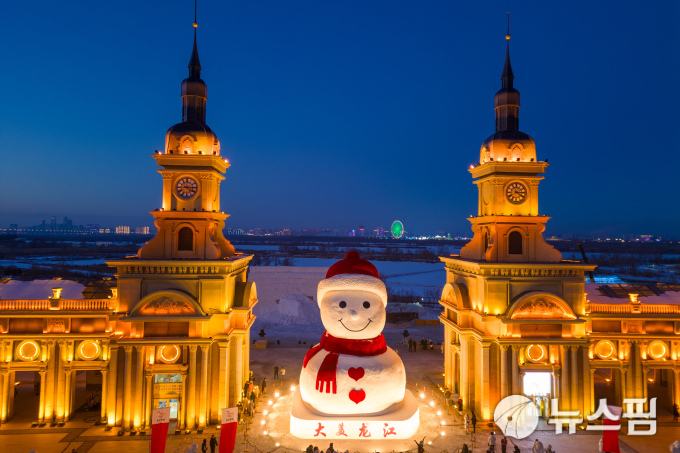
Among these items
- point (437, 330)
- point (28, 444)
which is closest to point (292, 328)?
point (437, 330)

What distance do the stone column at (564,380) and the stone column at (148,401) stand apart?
721 inches

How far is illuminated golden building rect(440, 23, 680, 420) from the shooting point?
19047 mm

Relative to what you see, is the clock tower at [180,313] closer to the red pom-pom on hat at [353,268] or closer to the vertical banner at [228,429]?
the vertical banner at [228,429]

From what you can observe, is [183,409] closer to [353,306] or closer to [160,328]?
[160,328]

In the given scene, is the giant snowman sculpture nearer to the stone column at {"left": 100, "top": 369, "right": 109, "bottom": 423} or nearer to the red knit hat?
the red knit hat

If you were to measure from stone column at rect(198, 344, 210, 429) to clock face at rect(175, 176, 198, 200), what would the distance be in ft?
22.6

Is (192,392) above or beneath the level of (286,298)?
beneath

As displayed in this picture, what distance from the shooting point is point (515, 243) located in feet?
66.3

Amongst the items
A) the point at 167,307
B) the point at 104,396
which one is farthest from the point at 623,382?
the point at 104,396

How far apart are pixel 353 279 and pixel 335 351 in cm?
299

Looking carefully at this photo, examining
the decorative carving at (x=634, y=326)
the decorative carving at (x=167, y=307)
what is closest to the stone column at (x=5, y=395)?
the decorative carving at (x=167, y=307)

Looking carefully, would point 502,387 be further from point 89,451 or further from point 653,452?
point 89,451

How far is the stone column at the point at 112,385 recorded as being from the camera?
18.1 m

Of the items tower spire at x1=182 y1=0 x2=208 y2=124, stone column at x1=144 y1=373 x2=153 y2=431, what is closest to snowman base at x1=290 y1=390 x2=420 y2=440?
stone column at x1=144 y1=373 x2=153 y2=431
